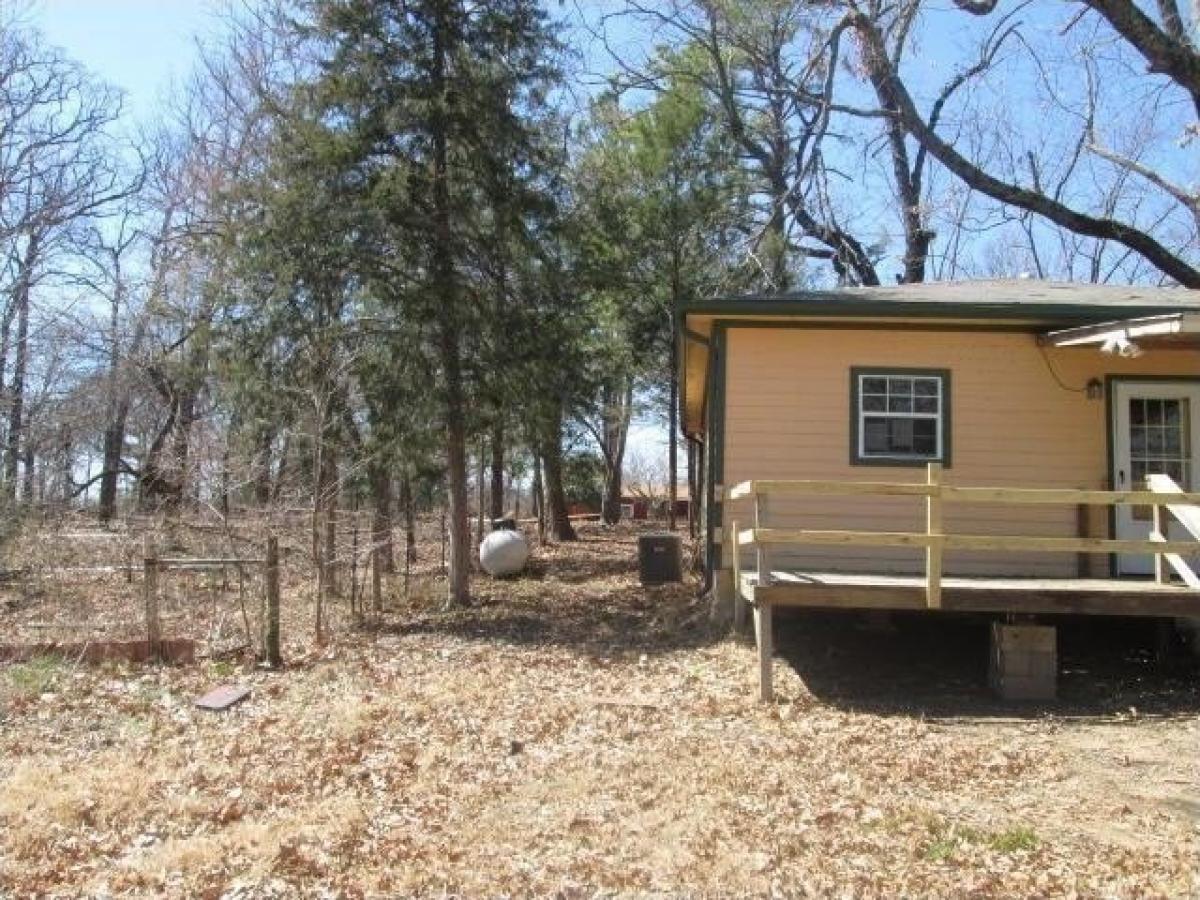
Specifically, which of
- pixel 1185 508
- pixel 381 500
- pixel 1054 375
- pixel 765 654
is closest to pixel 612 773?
pixel 765 654

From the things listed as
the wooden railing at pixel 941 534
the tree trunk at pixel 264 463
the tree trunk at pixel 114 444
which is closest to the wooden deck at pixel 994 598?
the wooden railing at pixel 941 534

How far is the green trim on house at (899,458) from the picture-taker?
10.7 meters

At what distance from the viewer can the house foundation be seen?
7.96m

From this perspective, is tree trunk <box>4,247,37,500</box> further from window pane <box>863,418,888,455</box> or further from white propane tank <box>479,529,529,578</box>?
window pane <box>863,418,888,455</box>

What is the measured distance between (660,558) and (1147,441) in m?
7.67

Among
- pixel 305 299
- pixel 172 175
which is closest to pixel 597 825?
pixel 305 299

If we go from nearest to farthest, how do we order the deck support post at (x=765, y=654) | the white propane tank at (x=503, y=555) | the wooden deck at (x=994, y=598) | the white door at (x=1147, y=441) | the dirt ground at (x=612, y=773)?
the dirt ground at (x=612, y=773), the deck support post at (x=765, y=654), the wooden deck at (x=994, y=598), the white door at (x=1147, y=441), the white propane tank at (x=503, y=555)

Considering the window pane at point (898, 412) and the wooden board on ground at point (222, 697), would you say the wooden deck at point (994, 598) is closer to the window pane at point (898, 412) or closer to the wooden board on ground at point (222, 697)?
the window pane at point (898, 412)

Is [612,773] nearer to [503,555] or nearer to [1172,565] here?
[1172,565]

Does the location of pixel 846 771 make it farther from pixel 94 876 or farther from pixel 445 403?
pixel 445 403

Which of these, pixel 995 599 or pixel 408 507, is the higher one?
pixel 408 507

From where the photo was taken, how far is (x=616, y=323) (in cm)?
2353

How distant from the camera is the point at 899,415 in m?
10.8

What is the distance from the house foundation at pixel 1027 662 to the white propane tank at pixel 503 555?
1114 centimetres
